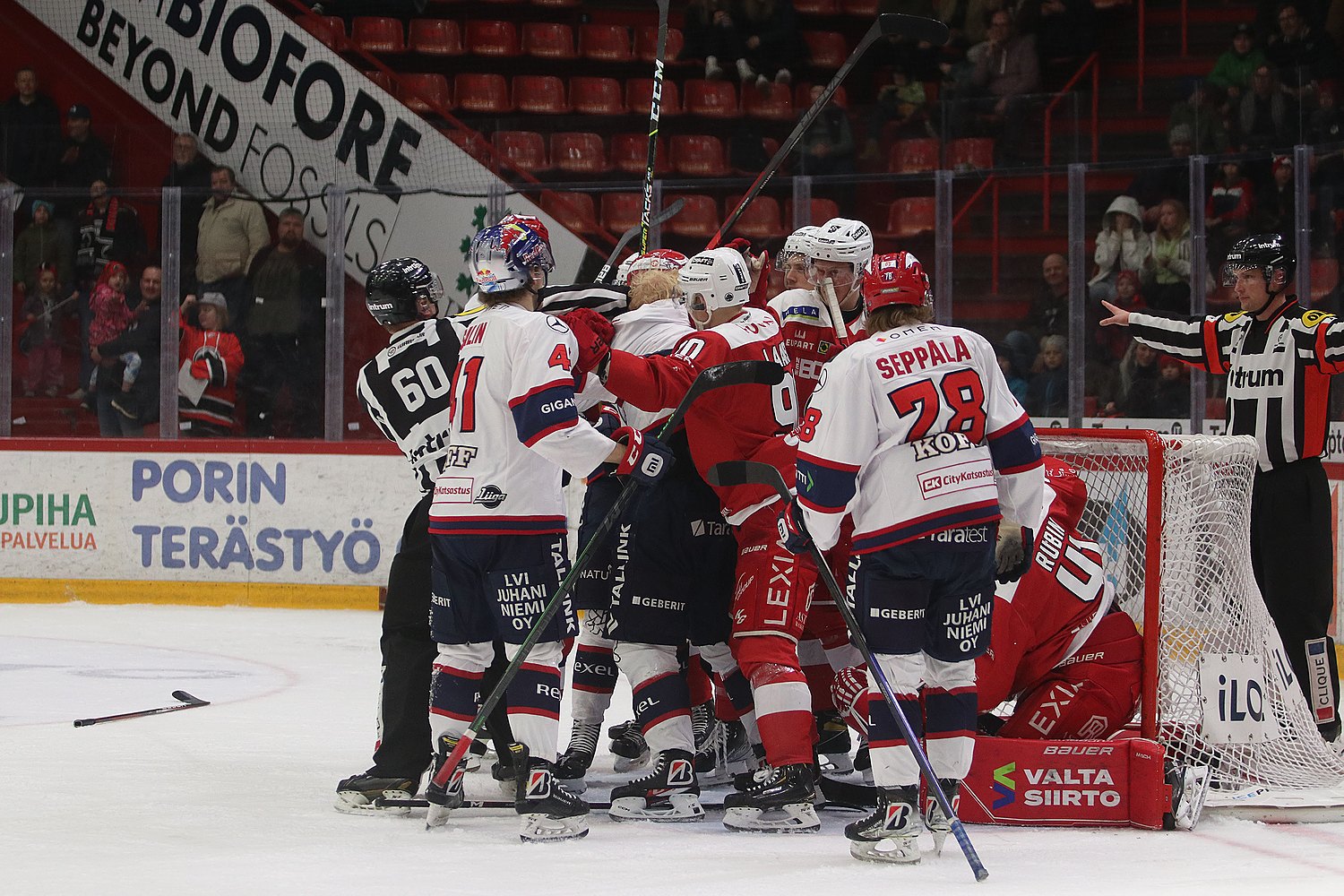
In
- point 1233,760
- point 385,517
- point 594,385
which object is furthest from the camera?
point 385,517

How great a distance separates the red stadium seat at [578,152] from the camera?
839 cm

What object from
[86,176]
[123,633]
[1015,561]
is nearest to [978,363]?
[1015,561]

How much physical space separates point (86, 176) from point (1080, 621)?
5985 mm

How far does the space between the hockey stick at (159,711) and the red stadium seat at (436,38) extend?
22.3 ft

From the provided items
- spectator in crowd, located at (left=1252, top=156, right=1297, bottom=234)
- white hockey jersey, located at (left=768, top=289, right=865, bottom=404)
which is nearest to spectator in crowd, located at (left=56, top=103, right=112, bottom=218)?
white hockey jersey, located at (left=768, top=289, right=865, bottom=404)

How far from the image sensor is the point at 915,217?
757cm

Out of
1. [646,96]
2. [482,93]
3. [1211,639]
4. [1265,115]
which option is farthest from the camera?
[482,93]

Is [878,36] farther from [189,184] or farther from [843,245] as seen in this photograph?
[189,184]

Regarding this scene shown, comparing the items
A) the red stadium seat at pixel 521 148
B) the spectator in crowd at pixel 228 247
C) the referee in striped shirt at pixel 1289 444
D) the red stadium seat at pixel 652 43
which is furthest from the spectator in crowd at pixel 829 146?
the referee in striped shirt at pixel 1289 444

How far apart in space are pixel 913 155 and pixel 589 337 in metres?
4.45

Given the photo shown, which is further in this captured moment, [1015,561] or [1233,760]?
[1233,760]

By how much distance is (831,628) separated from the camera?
433 centimetres

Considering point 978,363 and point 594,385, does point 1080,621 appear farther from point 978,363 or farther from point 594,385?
point 594,385

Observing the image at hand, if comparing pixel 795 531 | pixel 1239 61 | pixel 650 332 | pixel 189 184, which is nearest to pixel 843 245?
pixel 650 332
